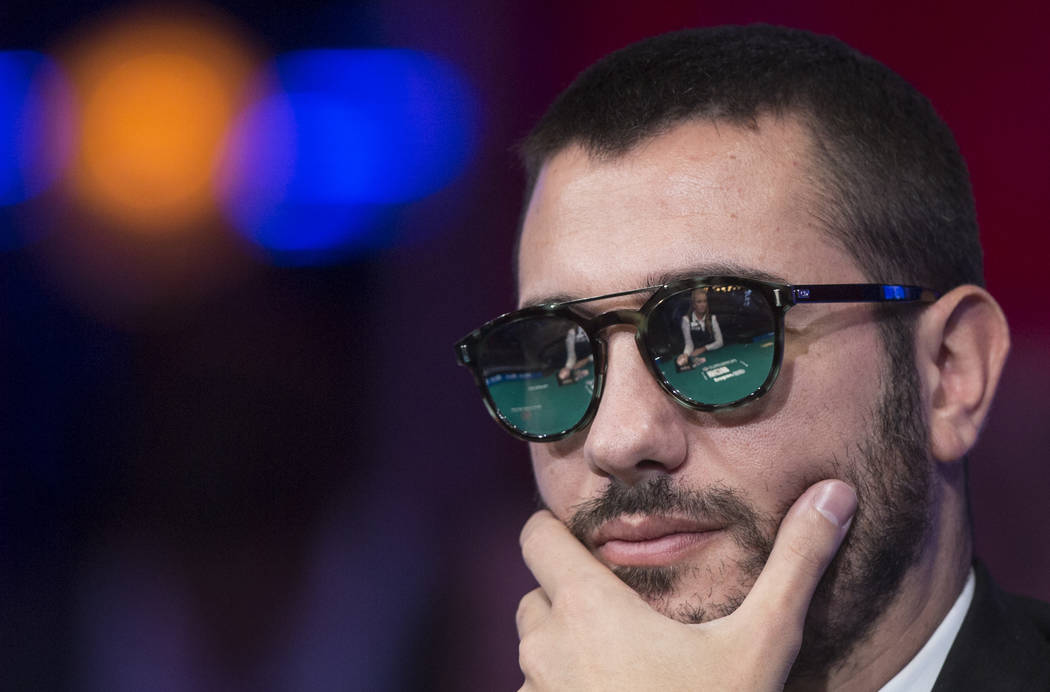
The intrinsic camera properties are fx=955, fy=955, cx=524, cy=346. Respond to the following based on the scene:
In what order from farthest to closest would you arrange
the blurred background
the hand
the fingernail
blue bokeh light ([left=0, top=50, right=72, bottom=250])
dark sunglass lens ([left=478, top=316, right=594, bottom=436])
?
blue bokeh light ([left=0, top=50, right=72, bottom=250]), the blurred background, dark sunglass lens ([left=478, top=316, right=594, bottom=436]), the fingernail, the hand

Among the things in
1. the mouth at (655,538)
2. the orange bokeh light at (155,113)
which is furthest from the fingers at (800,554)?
the orange bokeh light at (155,113)

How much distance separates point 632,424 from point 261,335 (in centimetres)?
347

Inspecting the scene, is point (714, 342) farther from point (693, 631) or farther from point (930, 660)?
point (930, 660)

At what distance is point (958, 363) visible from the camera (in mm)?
2166

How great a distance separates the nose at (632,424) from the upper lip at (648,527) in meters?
0.08

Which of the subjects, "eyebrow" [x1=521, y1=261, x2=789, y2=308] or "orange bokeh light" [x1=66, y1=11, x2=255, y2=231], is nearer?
"eyebrow" [x1=521, y1=261, x2=789, y2=308]

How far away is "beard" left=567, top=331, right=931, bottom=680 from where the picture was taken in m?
1.90

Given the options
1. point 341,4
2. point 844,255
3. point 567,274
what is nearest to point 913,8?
point 844,255

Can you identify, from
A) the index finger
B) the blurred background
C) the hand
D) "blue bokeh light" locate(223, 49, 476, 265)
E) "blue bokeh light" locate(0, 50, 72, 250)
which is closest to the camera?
the hand

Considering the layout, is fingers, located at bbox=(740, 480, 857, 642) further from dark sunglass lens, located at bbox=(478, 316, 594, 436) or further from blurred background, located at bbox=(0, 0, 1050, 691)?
blurred background, located at bbox=(0, 0, 1050, 691)

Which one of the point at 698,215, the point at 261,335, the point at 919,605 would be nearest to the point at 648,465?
the point at 698,215

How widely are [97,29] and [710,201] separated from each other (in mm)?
3763

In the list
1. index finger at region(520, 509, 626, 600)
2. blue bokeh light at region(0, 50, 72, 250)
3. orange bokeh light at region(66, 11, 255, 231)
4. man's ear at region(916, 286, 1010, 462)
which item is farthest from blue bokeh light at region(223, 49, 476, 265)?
man's ear at region(916, 286, 1010, 462)

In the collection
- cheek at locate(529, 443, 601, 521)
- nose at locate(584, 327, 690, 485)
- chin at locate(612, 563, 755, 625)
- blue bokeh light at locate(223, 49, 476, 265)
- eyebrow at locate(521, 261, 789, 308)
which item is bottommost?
chin at locate(612, 563, 755, 625)
